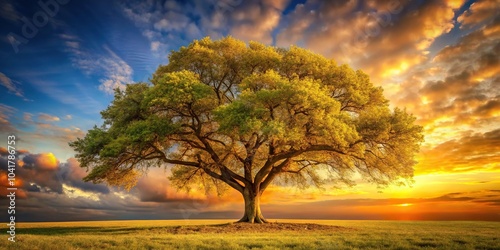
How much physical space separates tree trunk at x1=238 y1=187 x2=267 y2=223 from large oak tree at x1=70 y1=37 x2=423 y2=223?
83mm

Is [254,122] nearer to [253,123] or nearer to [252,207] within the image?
[253,123]

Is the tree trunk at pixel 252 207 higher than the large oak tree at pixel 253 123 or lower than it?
lower

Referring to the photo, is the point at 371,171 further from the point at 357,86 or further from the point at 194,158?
the point at 194,158

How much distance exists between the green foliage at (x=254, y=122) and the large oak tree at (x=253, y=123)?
78 millimetres

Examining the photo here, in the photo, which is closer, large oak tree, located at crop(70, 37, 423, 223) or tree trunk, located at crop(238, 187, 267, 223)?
large oak tree, located at crop(70, 37, 423, 223)

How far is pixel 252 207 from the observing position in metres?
29.5

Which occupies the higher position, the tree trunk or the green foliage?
the green foliage

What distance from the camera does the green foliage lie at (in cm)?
2316

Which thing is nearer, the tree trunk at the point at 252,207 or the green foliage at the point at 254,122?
the green foliage at the point at 254,122

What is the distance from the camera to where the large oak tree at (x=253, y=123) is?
2317 cm

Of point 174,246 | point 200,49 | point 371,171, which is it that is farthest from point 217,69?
point 174,246

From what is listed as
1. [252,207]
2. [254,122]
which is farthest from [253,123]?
[252,207]

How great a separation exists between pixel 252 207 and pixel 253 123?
9993 millimetres

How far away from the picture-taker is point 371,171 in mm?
27969
